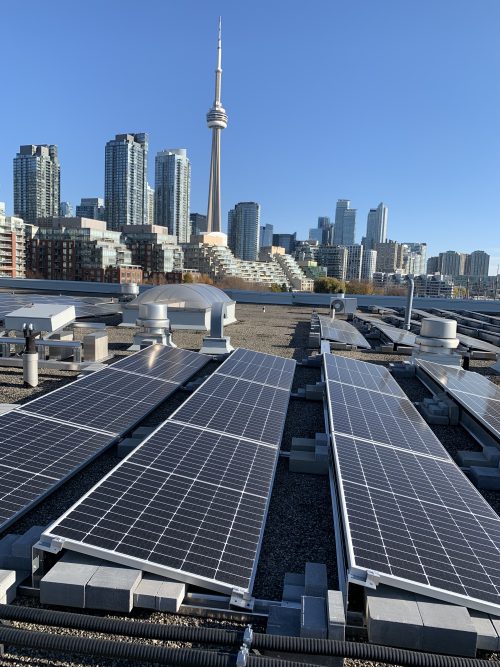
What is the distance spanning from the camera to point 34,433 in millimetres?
9641

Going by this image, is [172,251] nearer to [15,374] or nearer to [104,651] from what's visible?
[15,374]

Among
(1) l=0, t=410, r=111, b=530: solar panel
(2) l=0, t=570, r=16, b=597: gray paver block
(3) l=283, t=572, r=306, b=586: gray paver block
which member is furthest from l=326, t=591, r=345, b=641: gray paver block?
(1) l=0, t=410, r=111, b=530: solar panel

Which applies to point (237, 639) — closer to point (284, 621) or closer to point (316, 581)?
point (284, 621)

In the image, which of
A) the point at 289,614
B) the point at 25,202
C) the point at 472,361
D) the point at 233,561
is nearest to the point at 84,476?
the point at 233,561

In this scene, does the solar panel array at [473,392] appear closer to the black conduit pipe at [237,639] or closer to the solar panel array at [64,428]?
the black conduit pipe at [237,639]

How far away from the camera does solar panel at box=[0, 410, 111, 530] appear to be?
7.61 meters

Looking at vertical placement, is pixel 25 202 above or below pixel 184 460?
above

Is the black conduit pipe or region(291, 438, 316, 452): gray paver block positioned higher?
the black conduit pipe

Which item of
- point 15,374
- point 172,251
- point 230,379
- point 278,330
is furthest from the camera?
point 172,251

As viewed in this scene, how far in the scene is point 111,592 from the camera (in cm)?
557

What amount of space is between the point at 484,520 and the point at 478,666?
2.93m

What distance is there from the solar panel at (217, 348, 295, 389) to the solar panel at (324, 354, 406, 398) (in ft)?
4.72

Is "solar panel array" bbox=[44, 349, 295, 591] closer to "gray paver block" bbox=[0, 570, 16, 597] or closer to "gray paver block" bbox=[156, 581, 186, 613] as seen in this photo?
"gray paver block" bbox=[156, 581, 186, 613]

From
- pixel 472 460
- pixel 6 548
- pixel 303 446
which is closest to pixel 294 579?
pixel 6 548
